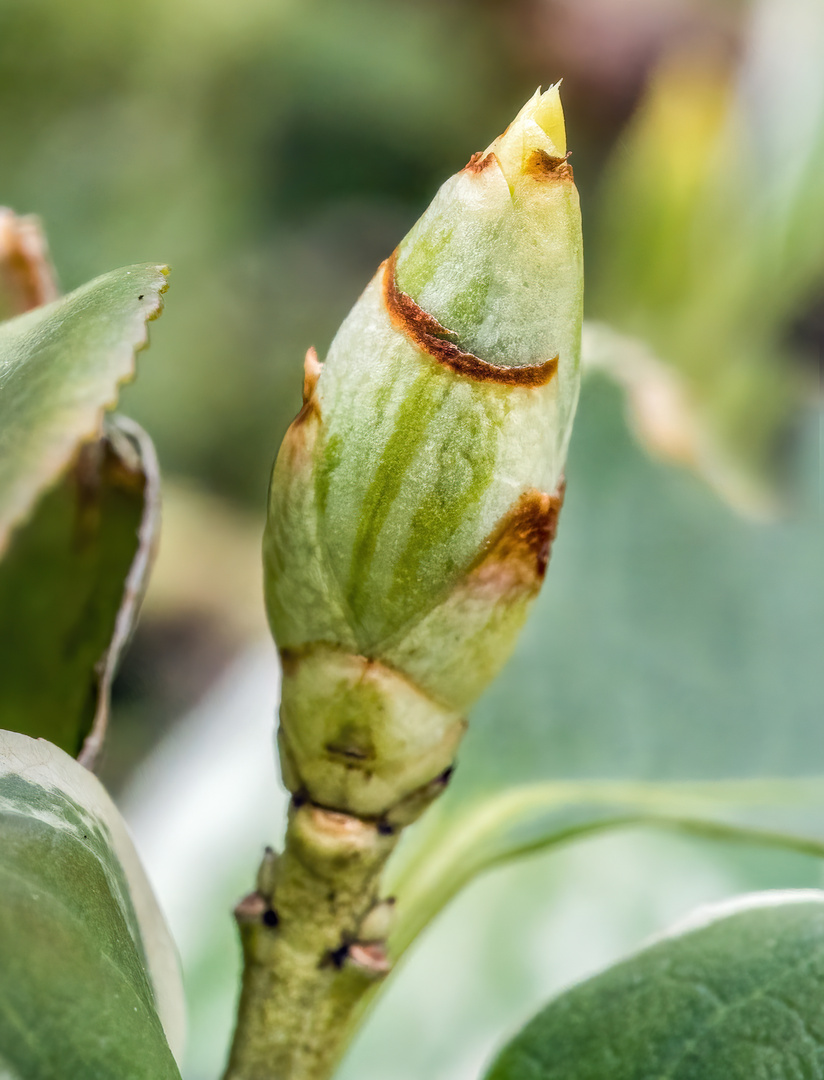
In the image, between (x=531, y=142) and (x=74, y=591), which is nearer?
(x=531, y=142)

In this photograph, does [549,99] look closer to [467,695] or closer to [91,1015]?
[467,695]

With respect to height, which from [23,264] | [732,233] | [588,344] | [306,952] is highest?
[732,233]

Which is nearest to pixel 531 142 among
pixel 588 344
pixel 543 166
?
pixel 543 166

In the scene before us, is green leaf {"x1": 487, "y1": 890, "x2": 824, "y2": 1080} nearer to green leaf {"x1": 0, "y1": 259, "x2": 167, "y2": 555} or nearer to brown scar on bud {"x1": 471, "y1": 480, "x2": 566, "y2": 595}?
brown scar on bud {"x1": 471, "y1": 480, "x2": 566, "y2": 595}

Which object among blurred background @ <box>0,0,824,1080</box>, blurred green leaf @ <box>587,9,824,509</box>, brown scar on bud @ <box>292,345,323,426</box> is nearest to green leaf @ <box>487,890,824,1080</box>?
blurred background @ <box>0,0,824,1080</box>

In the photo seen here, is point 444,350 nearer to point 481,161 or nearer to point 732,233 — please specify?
point 481,161

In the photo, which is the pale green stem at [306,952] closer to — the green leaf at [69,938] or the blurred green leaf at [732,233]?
the green leaf at [69,938]
